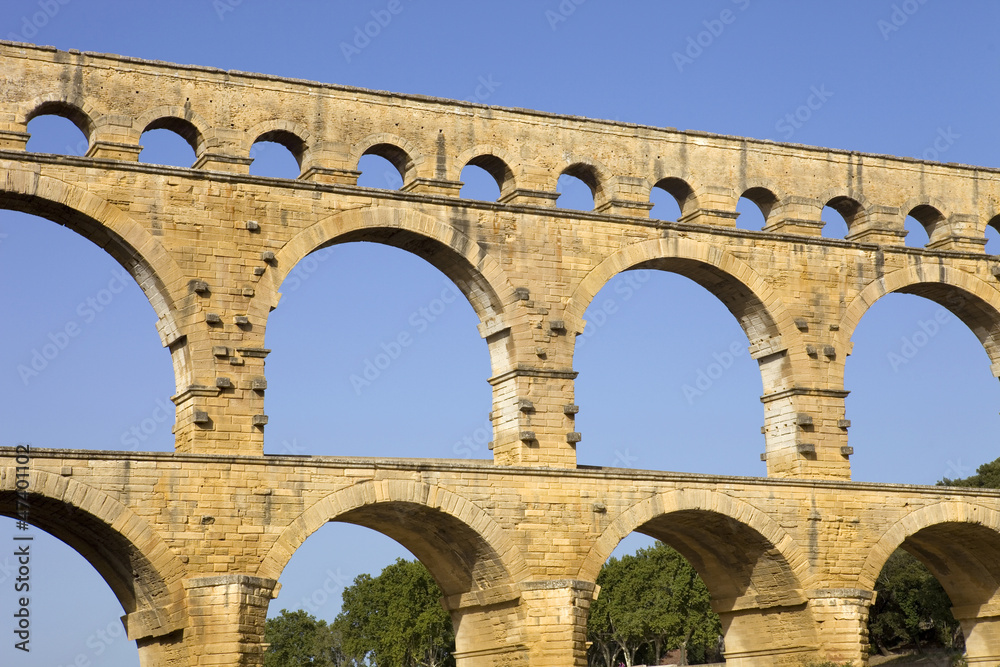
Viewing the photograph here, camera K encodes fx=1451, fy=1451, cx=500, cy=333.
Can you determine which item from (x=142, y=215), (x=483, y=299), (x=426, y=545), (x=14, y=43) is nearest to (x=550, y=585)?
(x=426, y=545)

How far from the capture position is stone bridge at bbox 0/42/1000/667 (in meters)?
21.7

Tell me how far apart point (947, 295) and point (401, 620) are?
28538 mm

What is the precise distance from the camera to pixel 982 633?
94.5ft

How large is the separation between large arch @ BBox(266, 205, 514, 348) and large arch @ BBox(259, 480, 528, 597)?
3320 millimetres

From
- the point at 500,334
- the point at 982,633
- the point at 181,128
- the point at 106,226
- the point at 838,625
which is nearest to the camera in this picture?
the point at 106,226

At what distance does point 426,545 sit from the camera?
81.1 ft

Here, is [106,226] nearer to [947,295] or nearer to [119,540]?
[119,540]

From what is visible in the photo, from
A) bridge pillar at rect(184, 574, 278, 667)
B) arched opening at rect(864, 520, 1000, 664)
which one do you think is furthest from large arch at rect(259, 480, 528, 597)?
arched opening at rect(864, 520, 1000, 664)

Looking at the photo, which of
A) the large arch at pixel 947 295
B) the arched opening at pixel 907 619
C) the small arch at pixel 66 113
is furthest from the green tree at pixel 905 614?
the small arch at pixel 66 113

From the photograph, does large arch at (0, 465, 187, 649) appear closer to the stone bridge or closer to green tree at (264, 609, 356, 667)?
the stone bridge

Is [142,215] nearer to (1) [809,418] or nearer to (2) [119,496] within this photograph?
(2) [119,496]

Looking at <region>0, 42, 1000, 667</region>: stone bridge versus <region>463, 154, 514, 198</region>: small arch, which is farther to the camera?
<region>463, 154, 514, 198</region>: small arch

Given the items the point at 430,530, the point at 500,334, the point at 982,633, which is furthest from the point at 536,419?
the point at 982,633

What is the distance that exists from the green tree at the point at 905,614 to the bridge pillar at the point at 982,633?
53.8ft
